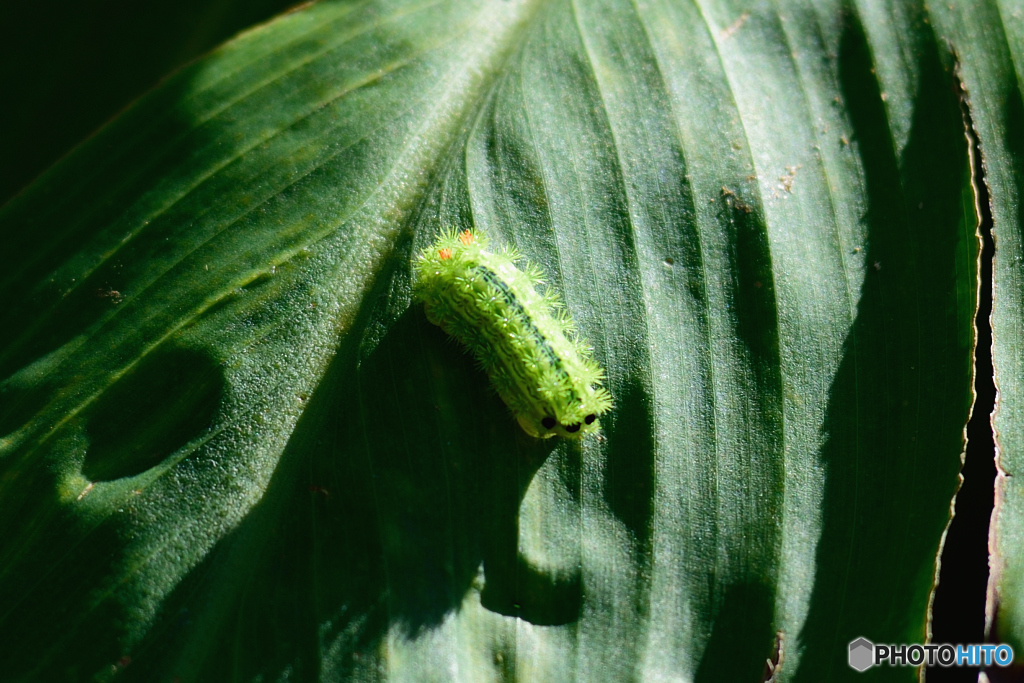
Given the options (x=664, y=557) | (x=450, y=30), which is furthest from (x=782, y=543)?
(x=450, y=30)

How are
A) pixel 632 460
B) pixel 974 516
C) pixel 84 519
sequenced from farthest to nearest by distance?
pixel 974 516 → pixel 632 460 → pixel 84 519

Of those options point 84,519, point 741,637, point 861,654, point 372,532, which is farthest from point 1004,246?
point 84,519

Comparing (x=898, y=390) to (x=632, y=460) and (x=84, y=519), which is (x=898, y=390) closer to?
(x=632, y=460)

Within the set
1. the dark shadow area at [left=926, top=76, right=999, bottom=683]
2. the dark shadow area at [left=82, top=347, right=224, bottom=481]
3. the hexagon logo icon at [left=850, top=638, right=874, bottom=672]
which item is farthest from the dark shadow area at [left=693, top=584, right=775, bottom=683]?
the dark shadow area at [left=82, top=347, right=224, bottom=481]

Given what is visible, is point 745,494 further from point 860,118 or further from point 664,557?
point 860,118

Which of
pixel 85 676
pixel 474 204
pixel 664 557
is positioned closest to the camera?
pixel 85 676

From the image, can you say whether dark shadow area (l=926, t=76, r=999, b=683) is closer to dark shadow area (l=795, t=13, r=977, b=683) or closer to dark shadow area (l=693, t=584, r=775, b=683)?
dark shadow area (l=795, t=13, r=977, b=683)

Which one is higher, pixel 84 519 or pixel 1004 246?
pixel 84 519

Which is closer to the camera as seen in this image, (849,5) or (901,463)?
(901,463)
